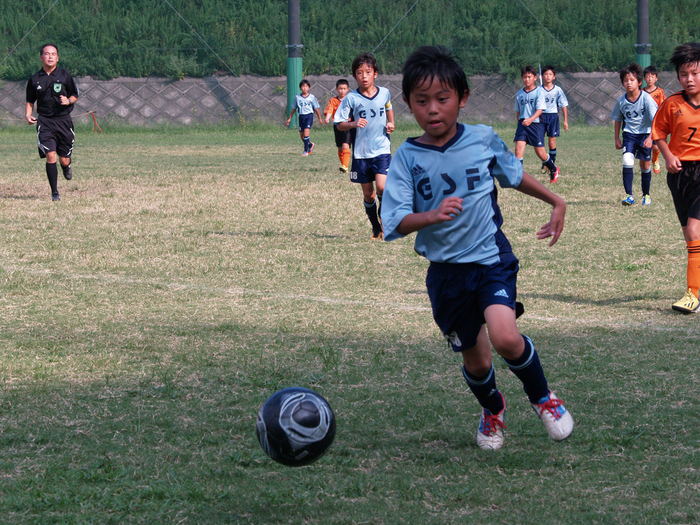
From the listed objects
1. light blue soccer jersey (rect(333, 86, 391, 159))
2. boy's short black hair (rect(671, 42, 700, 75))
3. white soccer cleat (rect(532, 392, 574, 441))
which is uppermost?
boy's short black hair (rect(671, 42, 700, 75))

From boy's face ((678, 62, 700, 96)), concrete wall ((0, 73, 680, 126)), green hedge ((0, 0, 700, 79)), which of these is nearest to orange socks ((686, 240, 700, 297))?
boy's face ((678, 62, 700, 96))

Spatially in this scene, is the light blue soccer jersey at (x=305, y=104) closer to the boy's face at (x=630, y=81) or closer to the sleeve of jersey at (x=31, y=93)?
the sleeve of jersey at (x=31, y=93)

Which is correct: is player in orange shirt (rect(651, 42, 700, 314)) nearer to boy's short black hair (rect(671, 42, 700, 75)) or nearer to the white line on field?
boy's short black hair (rect(671, 42, 700, 75))

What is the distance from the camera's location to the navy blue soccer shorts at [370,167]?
1071cm

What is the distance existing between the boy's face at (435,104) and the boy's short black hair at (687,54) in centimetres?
338

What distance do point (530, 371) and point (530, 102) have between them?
1446 centimetres

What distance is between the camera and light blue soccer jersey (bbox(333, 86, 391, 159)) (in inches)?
421

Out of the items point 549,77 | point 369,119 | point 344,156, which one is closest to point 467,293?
point 369,119

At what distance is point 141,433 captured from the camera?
458 centimetres

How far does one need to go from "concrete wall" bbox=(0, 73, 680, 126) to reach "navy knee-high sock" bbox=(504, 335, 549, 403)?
33922 mm

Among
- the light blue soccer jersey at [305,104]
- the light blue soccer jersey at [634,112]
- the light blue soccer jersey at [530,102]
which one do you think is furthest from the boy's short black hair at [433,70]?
the light blue soccer jersey at [305,104]

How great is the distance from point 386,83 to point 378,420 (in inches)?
1407

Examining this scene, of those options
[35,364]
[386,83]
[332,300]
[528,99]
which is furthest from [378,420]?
[386,83]

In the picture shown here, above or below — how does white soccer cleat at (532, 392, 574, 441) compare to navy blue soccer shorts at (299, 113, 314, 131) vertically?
above
